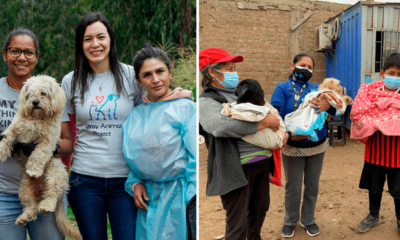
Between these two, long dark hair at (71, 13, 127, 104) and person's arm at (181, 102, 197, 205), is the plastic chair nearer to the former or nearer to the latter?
person's arm at (181, 102, 197, 205)

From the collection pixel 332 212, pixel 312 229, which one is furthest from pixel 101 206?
pixel 332 212

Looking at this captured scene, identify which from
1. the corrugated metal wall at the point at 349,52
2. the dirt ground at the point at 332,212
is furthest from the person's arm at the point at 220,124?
the corrugated metal wall at the point at 349,52

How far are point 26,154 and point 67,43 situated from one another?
33.9 ft

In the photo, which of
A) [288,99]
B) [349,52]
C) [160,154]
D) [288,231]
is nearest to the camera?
[160,154]

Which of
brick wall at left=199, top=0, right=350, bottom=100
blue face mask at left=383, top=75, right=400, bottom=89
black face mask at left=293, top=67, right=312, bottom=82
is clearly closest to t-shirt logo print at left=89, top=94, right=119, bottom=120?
black face mask at left=293, top=67, right=312, bottom=82

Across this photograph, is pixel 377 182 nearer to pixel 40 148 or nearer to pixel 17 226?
pixel 40 148

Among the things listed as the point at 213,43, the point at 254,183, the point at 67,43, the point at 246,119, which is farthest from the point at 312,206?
the point at 67,43

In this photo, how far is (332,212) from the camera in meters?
3.82

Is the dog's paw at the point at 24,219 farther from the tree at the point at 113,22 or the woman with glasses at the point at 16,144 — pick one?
the tree at the point at 113,22

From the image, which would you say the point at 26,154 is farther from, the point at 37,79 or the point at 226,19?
the point at 226,19

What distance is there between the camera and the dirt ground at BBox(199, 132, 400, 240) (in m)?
3.35

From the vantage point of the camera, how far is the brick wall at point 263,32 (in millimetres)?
6953

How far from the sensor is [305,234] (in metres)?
3.26

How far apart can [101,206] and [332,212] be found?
2.66 meters
